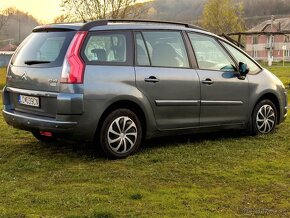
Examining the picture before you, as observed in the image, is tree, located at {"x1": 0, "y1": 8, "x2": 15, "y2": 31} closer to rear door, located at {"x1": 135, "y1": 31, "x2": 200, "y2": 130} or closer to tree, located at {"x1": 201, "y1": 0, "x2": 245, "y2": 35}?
tree, located at {"x1": 201, "y1": 0, "x2": 245, "y2": 35}

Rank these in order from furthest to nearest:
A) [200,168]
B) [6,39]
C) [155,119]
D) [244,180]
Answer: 1. [6,39]
2. [155,119]
3. [200,168]
4. [244,180]

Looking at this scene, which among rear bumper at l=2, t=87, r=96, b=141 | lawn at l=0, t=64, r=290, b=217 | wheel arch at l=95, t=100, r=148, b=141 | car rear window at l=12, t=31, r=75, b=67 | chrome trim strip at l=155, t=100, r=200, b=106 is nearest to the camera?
lawn at l=0, t=64, r=290, b=217

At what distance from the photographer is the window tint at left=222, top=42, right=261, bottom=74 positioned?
7.56m

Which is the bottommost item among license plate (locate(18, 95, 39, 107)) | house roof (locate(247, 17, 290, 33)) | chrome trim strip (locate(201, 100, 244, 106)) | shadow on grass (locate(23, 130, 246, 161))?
shadow on grass (locate(23, 130, 246, 161))

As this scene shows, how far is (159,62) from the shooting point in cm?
652

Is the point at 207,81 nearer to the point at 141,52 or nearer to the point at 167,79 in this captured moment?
the point at 167,79

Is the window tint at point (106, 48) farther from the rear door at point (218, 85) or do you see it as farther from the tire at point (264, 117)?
the tire at point (264, 117)

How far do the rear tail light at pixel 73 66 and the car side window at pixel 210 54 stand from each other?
1911mm

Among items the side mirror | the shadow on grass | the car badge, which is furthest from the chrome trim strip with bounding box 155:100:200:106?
the car badge

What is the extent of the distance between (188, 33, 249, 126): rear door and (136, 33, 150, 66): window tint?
90 cm

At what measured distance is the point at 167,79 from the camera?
6508 millimetres

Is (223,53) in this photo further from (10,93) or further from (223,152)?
(10,93)

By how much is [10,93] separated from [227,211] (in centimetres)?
352

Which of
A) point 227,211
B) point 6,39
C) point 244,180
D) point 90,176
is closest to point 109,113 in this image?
point 90,176
